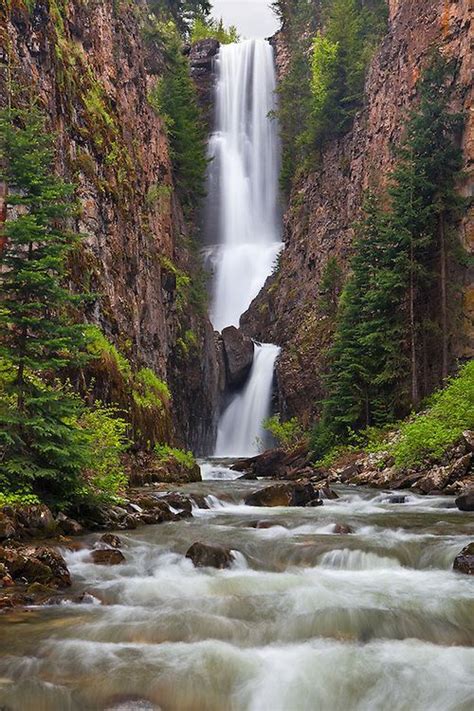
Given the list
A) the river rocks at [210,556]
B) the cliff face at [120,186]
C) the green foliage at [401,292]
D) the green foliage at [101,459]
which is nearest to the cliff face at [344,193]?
the green foliage at [401,292]

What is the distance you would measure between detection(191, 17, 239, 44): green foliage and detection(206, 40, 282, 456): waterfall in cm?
338

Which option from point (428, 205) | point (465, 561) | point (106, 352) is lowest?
point (465, 561)

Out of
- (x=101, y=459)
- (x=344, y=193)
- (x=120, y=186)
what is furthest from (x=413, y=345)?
(x=344, y=193)

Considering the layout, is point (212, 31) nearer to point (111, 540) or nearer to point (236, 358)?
point (236, 358)

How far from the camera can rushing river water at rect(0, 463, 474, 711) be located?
553cm

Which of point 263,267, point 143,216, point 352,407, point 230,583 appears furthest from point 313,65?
point 230,583

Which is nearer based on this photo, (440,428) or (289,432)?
(440,428)

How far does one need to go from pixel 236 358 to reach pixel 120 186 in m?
16.6

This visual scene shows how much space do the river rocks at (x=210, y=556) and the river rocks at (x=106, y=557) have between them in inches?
42.6

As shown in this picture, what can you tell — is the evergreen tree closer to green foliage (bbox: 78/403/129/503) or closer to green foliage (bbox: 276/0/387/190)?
green foliage (bbox: 78/403/129/503)

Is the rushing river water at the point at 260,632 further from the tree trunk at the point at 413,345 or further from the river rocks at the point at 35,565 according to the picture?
the tree trunk at the point at 413,345

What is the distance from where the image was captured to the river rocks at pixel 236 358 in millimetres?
39188

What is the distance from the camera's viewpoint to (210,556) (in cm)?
943

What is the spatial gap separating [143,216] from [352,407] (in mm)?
13293
